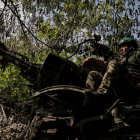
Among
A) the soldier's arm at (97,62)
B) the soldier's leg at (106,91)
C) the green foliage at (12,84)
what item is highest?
the soldier's arm at (97,62)

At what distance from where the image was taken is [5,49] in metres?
6.38

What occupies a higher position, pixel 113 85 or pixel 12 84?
pixel 113 85

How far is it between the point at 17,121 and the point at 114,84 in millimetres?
3082

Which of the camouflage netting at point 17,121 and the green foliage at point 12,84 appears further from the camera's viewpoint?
the green foliage at point 12,84

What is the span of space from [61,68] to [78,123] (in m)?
1.55

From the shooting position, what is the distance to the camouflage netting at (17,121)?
13.8 ft

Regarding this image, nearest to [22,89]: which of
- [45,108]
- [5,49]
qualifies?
[5,49]

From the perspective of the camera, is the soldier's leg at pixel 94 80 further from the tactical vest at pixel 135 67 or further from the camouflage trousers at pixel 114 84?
the tactical vest at pixel 135 67

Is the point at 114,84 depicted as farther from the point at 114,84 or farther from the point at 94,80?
the point at 94,80

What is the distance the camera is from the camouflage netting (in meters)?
4.20

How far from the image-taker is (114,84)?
3.78 m

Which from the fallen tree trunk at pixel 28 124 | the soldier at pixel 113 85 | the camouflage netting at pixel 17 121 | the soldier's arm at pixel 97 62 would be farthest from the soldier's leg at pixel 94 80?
the camouflage netting at pixel 17 121

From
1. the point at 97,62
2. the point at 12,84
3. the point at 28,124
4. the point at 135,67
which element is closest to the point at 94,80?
Answer: the point at 97,62

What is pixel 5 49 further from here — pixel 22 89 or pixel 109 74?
pixel 22 89
